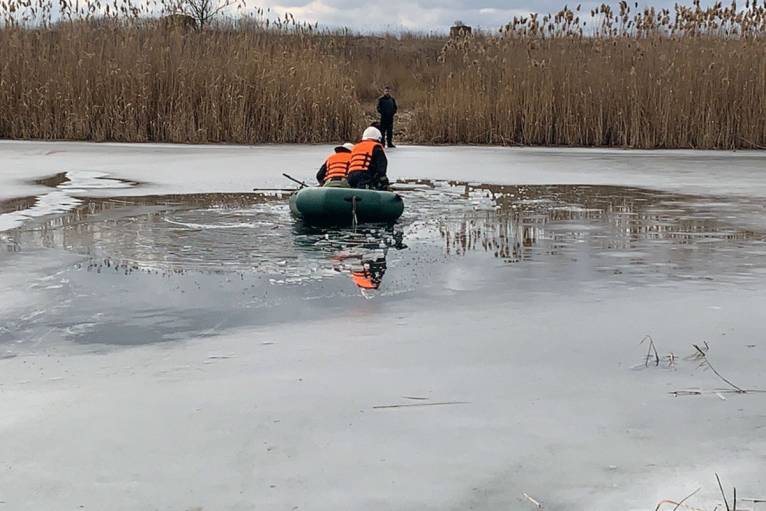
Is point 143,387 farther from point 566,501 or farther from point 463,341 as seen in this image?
point 566,501

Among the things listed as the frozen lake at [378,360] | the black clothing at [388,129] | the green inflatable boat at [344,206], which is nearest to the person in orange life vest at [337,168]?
the frozen lake at [378,360]

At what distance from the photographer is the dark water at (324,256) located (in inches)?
209

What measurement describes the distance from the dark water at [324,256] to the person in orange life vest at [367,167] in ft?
1.54

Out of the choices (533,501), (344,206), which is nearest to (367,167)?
(344,206)

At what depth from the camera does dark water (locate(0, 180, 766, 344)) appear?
17.4 ft

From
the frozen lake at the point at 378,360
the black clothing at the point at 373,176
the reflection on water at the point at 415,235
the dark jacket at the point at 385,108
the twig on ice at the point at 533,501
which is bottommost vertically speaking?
the twig on ice at the point at 533,501

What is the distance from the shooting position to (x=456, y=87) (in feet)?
59.3

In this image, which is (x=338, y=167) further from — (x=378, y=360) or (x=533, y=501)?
(x=533, y=501)

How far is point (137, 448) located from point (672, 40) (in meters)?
15.8

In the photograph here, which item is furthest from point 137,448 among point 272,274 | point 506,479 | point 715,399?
point 272,274

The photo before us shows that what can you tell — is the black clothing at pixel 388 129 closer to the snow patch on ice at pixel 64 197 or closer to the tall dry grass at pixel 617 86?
the tall dry grass at pixel 617 86

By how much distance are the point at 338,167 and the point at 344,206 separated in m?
1.15

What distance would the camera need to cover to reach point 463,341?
463 centimetres

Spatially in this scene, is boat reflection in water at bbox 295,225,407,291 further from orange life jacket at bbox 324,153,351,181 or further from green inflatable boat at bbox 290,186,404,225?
orange life jacket at bbox 324,153,351,181
